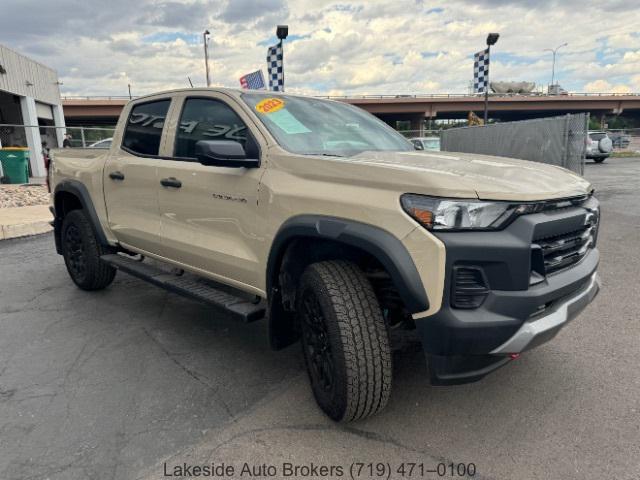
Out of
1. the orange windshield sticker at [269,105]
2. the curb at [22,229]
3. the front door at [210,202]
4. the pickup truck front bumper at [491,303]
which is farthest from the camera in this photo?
the curb at [22,229]

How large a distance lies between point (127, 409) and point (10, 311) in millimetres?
2468

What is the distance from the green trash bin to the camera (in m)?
15.6

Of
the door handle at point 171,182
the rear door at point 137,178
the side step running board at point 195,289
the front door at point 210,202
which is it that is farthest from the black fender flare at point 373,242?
the rear door at point 137,178

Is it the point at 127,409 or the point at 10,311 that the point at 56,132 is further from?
the point at 127,409

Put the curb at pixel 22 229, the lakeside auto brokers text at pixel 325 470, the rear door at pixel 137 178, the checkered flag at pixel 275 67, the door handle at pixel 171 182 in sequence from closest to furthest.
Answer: the lakeside auto brokers text at pixel 325 470
the door handle at pixel 171 182
the rear door at pixel 137 178
the curb at pixel 22 229
the checkered flag at pixel 275 67

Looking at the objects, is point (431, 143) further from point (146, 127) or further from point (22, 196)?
point (146, 127)

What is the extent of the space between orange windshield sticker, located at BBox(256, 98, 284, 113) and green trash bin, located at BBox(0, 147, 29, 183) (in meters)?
15.4

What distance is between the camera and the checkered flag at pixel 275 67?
52.2ft

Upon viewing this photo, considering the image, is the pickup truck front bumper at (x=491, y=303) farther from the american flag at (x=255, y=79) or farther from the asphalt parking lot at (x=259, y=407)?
the american flag at (x=255, y=79)

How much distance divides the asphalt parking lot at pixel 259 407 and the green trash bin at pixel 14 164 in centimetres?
1383

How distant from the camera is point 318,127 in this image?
3273mm

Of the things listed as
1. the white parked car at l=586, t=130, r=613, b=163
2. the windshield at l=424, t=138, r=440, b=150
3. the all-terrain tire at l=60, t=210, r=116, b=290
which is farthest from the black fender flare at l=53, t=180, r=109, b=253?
the white parked car at l=586, t=130, r=613, b=163

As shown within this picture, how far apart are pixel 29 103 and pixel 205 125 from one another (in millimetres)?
25286

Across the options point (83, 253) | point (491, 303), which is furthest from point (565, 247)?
point (83, 253)
